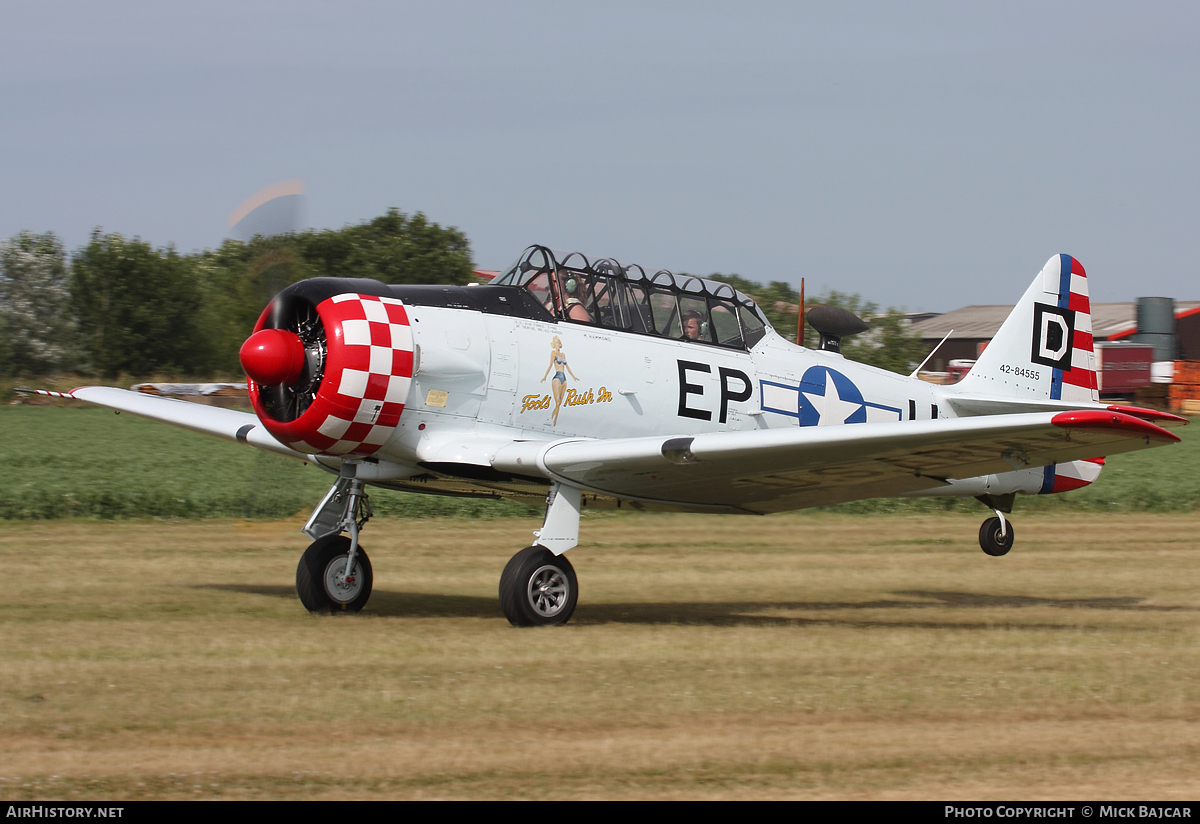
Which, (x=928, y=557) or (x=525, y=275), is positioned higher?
(x=525, y=275)

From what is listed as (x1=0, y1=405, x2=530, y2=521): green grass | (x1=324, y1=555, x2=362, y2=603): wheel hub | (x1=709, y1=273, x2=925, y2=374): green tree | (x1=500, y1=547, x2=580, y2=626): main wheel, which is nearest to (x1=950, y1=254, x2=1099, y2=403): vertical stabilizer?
(x1=500, y1=547, x2=580, y2=626): main wheel

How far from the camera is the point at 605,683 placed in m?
6.55

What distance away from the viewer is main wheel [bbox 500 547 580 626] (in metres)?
8.31

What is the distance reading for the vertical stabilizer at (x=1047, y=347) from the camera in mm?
12039

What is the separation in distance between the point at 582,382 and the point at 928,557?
21.6ft

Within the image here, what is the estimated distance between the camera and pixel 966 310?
83.5 metres

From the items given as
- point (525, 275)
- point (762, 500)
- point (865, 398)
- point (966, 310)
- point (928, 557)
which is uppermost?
point (966, 310)

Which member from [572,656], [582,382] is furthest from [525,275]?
[572,656]

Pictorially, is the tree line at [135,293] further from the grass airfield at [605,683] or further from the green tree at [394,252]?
the grass airfield at [605,683]

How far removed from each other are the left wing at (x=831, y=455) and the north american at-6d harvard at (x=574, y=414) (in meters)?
0.02

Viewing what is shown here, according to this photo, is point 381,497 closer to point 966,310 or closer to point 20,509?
point 20,509

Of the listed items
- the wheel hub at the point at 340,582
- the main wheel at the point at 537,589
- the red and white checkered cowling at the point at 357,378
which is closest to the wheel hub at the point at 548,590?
the main wheel at the point at 537,589

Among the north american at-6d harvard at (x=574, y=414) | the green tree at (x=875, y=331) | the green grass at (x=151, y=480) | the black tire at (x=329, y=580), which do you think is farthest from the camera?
the green tree at (x=875, y=331)
